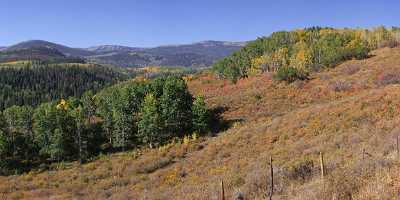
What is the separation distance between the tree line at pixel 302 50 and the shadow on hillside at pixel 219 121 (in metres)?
23.0

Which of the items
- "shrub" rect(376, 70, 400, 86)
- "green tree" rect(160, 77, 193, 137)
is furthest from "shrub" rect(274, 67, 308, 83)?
"green tree" rect(160, 77, 193, 137)

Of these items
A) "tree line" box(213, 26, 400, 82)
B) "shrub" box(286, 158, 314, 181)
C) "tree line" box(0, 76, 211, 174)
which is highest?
"tree line" box(213, 26, 400, 82)

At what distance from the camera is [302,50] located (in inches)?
5344

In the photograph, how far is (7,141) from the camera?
224 ft

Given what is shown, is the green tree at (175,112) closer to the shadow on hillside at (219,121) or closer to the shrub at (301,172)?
the shadow on hillside at (219,121)

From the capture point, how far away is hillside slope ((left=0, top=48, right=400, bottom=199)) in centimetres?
1555

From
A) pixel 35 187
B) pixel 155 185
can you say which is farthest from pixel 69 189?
pixel 155 185

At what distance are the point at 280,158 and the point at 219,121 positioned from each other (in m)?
41.5

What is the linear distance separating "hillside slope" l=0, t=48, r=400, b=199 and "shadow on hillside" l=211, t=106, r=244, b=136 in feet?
3.00

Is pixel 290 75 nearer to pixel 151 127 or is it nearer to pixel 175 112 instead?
pixel 175 112

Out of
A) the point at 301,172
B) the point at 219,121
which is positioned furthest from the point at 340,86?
the point at 301,172

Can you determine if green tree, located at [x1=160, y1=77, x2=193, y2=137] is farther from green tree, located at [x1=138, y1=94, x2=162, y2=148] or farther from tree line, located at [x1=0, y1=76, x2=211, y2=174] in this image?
green tree, located at [x1=138, y1=94, x2=162, y2=148]

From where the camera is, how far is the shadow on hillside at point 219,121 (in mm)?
66375

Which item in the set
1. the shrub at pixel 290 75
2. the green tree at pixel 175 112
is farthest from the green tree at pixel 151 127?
the shrub at pixel 290 75
